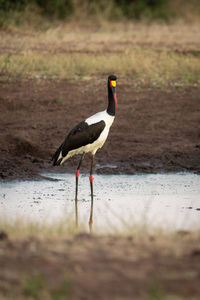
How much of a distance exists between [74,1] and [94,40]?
489 cm

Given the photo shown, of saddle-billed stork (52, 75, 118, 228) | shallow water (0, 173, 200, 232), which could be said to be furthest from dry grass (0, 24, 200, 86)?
saddle-billed stork (52, 75, 118, 228)

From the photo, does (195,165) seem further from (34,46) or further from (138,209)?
(34,46)

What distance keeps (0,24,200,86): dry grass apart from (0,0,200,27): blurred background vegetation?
950 mm

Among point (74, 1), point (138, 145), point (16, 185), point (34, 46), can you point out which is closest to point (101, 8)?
point (74, 1)

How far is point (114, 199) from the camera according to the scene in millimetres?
6988

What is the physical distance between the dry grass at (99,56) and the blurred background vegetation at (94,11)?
0.95m

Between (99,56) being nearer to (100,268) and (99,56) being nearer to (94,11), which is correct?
(94,11)

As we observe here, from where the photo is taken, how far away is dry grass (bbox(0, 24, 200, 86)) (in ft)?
40.4

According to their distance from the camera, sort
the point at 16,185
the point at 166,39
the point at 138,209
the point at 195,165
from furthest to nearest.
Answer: the point at 166,39 → the point at 195,165 → the point at 16,185 → the point at 138,209

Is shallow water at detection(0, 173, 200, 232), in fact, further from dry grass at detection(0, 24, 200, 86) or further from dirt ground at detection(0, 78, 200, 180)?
dry grass at detection(0, 24, 200, 86)

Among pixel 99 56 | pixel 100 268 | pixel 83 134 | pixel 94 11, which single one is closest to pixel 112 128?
pixel 83 134

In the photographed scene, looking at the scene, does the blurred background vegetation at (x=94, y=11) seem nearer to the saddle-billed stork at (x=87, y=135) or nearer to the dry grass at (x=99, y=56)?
the dry grass at (x=99, y=56)

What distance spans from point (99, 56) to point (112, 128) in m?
3.96

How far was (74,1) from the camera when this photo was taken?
20.2 m
